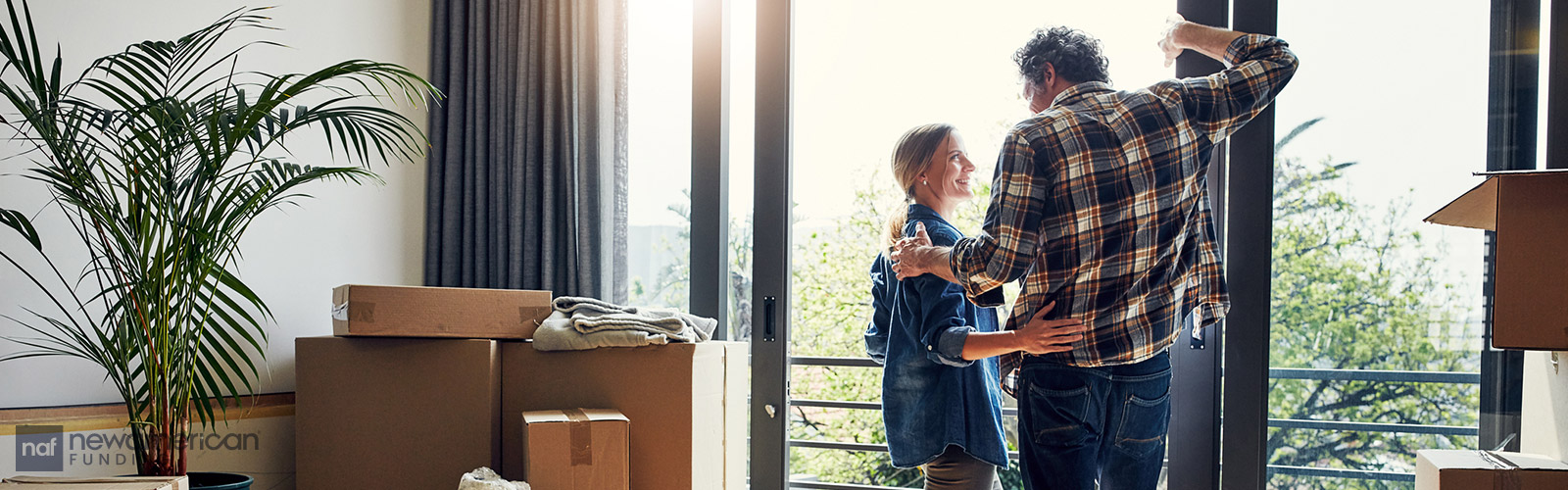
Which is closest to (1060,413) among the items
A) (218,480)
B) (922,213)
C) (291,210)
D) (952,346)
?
(952,346)

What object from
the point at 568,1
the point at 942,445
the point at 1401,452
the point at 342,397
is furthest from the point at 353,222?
the point at 1401,452

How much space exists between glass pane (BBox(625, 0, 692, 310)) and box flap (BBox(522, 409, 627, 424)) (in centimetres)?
58

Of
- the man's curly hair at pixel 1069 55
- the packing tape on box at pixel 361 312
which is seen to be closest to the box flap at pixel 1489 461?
the man's curly hair at pixel 1069 55

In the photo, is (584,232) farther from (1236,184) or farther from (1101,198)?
(1236,184)

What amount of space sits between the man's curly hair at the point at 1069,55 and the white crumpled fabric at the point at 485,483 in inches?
49.1

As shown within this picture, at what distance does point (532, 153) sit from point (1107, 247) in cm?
156

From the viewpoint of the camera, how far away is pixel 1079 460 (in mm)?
1675

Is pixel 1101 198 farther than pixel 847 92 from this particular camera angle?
No

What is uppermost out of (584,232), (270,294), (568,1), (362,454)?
(568,1)

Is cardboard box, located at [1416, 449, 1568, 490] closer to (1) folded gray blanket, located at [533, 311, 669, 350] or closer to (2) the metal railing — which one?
(2) the metal railing

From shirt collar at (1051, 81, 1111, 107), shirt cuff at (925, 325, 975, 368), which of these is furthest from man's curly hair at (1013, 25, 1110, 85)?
shirt cuff at (925, 325, 975, 368)

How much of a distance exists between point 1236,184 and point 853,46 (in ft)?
3.19

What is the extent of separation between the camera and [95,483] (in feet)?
5.46

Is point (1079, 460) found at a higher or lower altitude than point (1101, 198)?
lower
